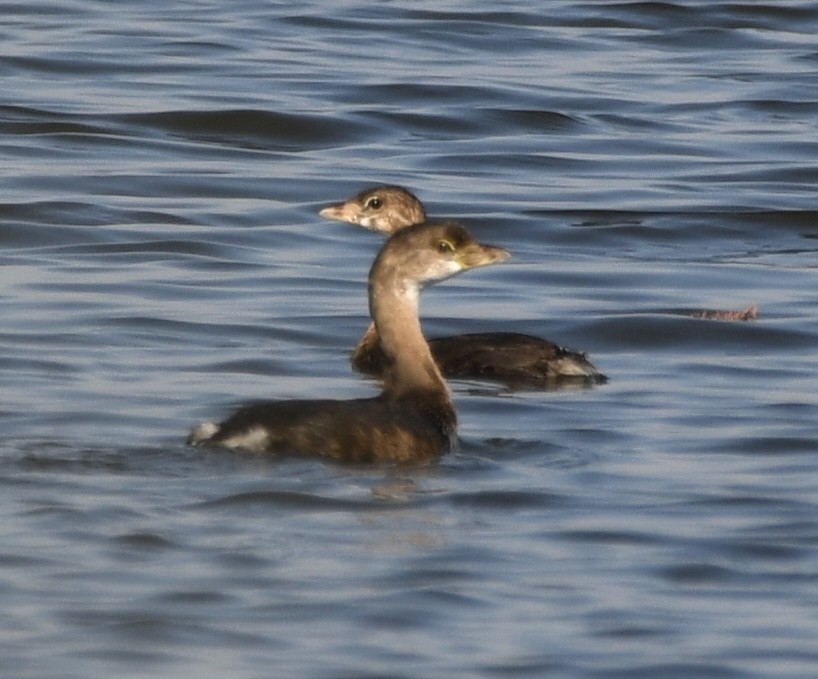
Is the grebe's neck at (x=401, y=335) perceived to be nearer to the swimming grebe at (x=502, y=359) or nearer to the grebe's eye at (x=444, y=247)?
the grebe's eye at (x=444, y=247)

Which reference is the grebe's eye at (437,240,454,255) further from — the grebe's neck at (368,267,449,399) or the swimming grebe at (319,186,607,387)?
the swimming grebe at (319,186,607,387)

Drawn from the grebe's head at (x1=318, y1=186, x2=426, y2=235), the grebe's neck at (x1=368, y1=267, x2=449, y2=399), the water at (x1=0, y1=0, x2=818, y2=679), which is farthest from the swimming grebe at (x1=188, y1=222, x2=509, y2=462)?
the grebe's head at (x1=318, y1=186, x2=426, y2=235)

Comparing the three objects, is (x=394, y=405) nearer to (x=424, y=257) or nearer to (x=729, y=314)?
(x=424, y=257)

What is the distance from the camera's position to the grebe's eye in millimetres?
10945

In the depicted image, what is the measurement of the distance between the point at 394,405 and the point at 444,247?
2.68 feet

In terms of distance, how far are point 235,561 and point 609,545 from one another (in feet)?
4.31

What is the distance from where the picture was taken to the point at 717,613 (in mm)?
8180

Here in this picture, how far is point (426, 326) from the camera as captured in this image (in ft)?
46.1

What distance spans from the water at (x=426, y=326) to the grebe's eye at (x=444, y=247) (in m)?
0.77

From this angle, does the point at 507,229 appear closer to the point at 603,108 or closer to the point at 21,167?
the point at 21,167

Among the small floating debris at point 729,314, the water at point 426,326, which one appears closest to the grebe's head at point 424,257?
the water at point 426,326

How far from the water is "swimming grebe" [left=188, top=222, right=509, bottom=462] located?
0.10 meters

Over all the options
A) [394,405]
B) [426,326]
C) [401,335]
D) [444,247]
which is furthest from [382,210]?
[394,405]

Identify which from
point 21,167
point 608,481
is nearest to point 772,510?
point 608,481
